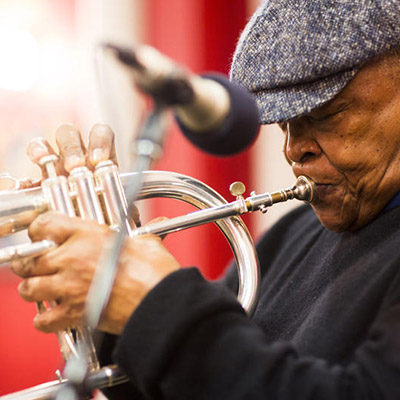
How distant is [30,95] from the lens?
2504 millimetres

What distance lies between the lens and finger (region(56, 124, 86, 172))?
90cm

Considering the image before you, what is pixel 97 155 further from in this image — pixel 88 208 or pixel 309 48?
pixel 309 48

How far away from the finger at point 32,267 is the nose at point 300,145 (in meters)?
0.44

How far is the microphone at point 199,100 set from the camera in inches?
19.9

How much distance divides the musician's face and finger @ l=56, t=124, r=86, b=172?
0.33 meters

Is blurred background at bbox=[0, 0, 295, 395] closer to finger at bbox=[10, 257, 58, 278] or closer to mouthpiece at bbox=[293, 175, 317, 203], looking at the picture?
mouthpiece at bbox=[293, 175, 317, 203]

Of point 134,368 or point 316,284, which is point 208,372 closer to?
point 134,368

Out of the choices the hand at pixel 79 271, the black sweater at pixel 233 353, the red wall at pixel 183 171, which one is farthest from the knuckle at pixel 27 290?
the red wall at pixel 183 171

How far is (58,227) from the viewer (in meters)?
0.75

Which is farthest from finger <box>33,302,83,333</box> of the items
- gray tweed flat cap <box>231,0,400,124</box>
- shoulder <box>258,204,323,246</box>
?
shoulder <box>258,204,323,246</box>

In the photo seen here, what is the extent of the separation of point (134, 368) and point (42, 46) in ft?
6.85

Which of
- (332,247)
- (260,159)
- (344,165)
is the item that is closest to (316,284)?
(332,247)

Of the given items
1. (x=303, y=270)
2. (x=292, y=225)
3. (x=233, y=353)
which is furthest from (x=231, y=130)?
(x=292, y=225)

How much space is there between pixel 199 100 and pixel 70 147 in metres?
0.44
